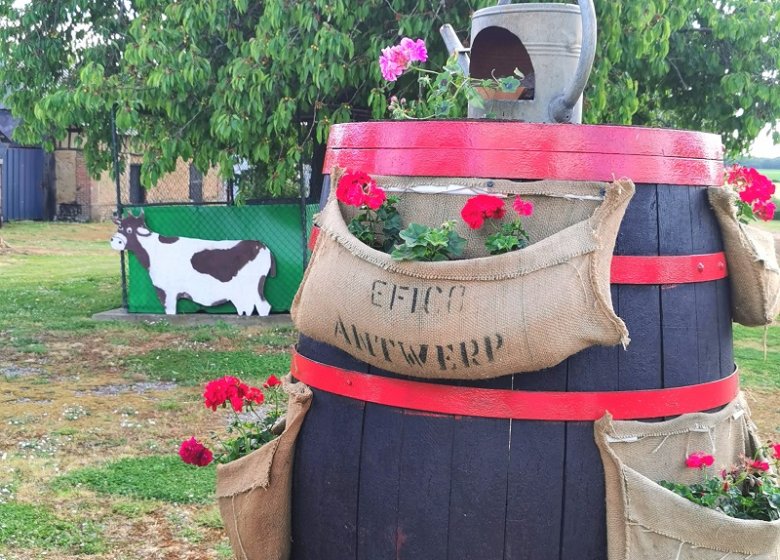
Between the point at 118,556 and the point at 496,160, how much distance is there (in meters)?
2.65

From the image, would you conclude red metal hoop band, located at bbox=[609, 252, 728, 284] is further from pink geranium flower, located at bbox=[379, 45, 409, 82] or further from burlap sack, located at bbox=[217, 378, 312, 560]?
pink geranium flower, located at bbox=[379, 45, 409, 82]

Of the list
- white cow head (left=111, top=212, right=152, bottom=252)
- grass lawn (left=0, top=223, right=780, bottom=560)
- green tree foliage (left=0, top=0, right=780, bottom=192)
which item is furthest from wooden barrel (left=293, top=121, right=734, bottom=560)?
white cow head (left=111, top=212, right=152, bottom=252)

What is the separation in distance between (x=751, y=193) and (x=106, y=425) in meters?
4.52

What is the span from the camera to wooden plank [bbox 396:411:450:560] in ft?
7.73

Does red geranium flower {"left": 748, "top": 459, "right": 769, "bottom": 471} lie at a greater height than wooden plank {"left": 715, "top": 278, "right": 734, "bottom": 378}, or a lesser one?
lesser

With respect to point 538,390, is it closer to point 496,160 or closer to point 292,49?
point 496,160

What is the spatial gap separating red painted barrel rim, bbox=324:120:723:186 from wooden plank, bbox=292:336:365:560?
0.57 meters

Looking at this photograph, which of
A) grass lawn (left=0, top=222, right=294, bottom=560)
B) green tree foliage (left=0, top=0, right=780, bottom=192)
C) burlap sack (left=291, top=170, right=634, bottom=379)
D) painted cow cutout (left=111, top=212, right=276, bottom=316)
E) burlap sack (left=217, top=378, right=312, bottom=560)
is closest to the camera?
burlap sack (left=291, top=170, right=634, bottom=379)

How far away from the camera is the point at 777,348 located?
9.21 metres

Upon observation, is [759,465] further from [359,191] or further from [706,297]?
[359,191]

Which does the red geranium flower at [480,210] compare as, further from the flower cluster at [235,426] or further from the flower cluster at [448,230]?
the flower cluster at [235,426]

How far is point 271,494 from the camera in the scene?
265 cm

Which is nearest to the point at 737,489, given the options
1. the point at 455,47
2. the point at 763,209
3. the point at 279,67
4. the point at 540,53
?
the point at 763,209

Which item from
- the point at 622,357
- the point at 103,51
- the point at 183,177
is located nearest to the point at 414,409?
the point at 622,357
